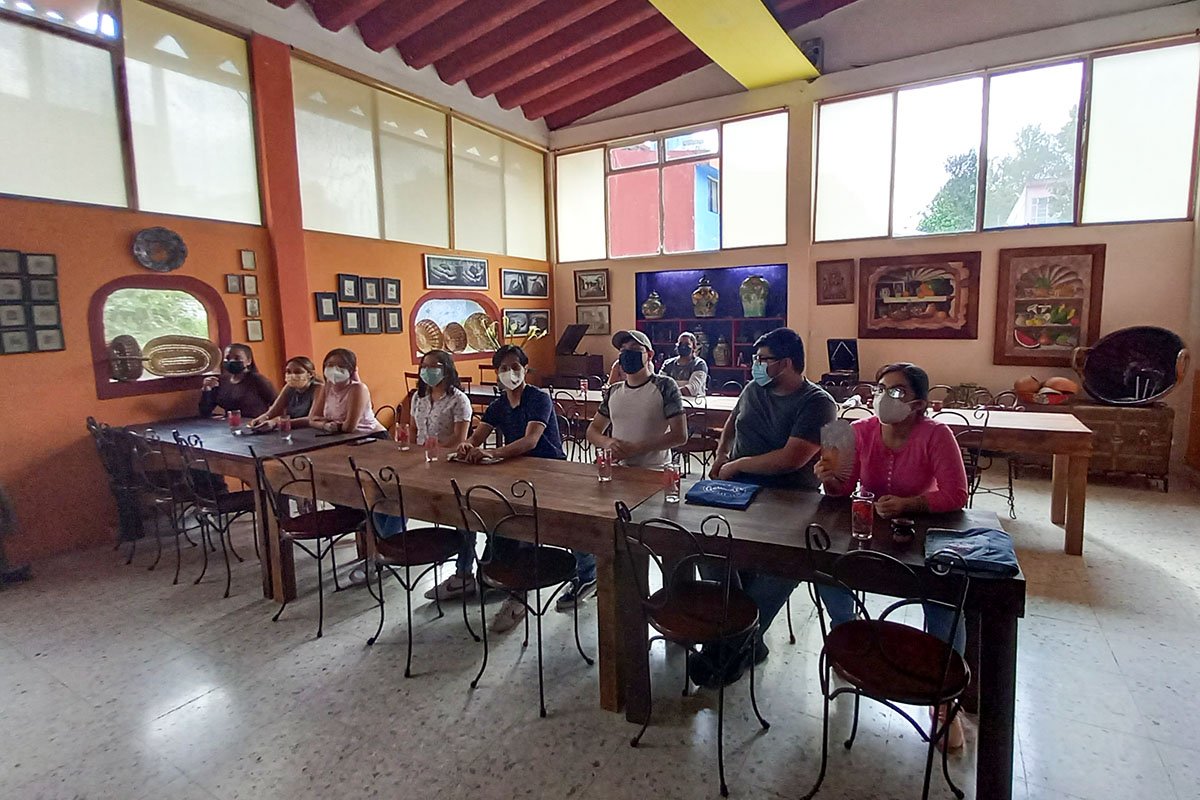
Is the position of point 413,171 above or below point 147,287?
above

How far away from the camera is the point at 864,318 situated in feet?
23.2

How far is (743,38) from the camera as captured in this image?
20.1ft

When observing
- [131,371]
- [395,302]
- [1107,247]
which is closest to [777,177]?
[1107,247]

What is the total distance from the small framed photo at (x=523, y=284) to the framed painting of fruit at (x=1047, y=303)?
18.6 ft

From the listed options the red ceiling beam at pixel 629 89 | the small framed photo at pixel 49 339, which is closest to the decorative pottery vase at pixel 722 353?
the red ceiling beam at pixel 629 89

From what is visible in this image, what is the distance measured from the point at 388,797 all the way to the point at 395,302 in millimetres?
5548

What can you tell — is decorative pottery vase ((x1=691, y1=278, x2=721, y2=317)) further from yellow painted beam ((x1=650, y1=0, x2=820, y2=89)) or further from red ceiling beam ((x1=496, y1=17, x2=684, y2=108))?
red ceiling beam ((x1=496, y1=17, x2=684, y2=108))

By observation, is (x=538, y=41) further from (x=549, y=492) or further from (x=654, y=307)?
(x=549, y=492)

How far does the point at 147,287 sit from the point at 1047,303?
8117 mm

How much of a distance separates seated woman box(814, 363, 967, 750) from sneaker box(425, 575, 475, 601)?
1.89 m

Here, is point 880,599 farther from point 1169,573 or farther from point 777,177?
point 777,177

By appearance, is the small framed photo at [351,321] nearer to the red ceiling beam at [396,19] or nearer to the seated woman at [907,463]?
the red ceiling beam at [396,19]

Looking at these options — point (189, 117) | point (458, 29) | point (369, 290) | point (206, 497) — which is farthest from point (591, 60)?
point (206, 497)

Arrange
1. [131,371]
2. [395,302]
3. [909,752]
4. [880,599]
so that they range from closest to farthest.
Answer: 1. [909,752]
2. [880,599]
3. [131,371]
4. [395,302]
